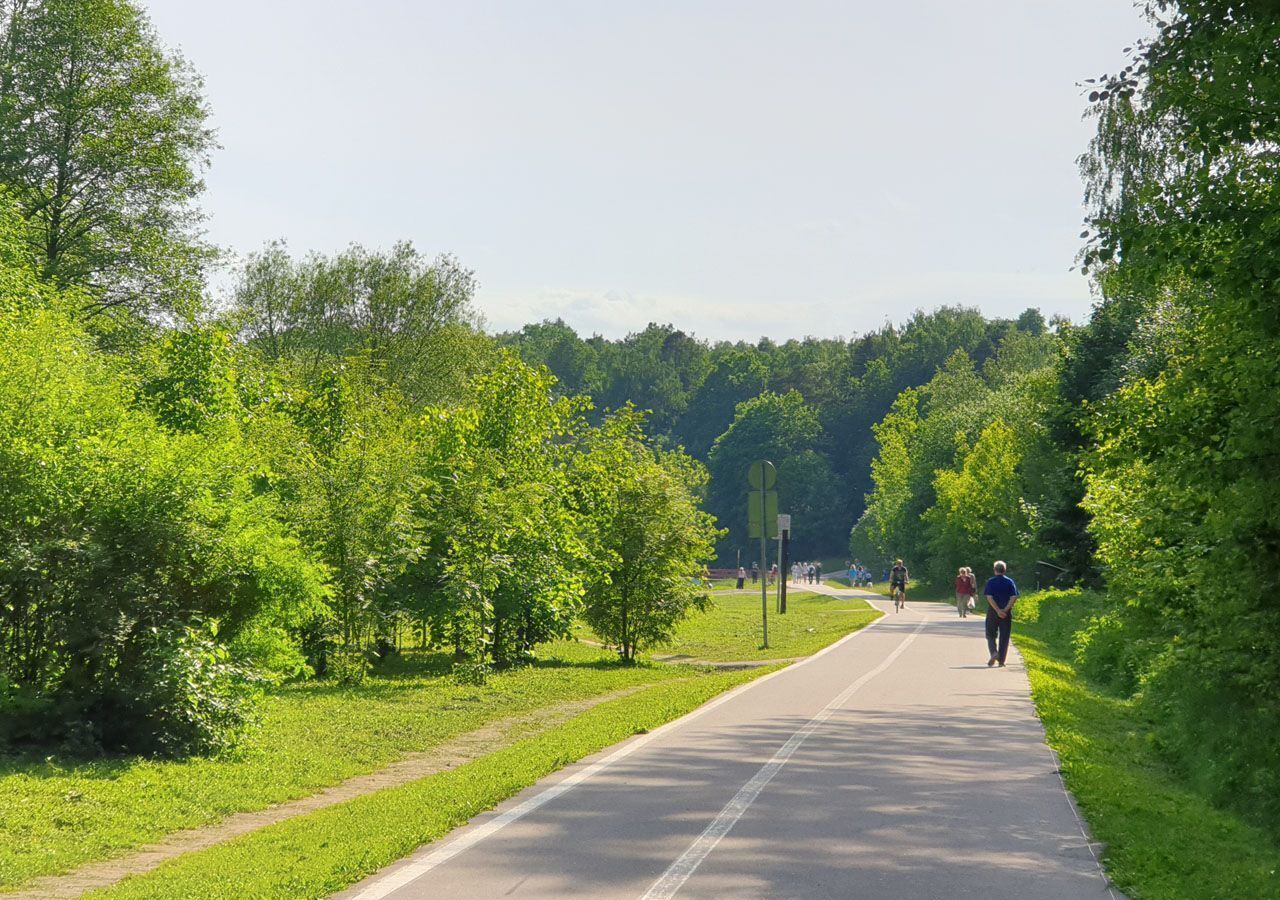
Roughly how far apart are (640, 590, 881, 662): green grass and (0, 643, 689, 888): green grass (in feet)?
33.0

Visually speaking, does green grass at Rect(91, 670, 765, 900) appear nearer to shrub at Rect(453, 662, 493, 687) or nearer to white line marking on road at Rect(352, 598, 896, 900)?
white line marking on road at Rect(352, 598, 896, 900)

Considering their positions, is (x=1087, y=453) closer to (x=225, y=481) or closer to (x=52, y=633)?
(x=225, y=481)

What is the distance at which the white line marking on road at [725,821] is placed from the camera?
8148 millimetres

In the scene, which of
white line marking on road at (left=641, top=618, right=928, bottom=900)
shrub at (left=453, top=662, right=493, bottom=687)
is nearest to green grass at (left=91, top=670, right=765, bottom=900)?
white line marking on road at (left=641, top=618, right=928, bottom=900)

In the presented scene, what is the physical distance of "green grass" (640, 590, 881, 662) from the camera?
3341 cm

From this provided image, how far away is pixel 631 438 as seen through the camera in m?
30.6

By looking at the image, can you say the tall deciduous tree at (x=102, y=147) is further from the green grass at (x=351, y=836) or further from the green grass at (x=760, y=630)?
the green grass at (x=351, y=836)

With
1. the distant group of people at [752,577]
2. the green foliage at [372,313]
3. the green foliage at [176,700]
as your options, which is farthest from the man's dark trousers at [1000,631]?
the distant group of people at [752,577]

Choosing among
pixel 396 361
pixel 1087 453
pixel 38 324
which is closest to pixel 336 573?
pixel 38 324

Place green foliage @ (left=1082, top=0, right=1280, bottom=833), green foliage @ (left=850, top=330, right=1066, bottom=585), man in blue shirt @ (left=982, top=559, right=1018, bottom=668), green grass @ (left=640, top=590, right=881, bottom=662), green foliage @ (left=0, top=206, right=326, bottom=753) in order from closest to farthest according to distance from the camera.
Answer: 1. green foliage @ (left=1082, top=0, right=1280, bottom=833)
2. green foliage @ (left=0, top=206, right=326, bottom=753)
3. man in blue shirt @ (left=982, top=559, right=1018, bottom=668)
4. green grass @ (left=640, top=590, right=881, bottom=662)
5. green foliage @ (left=850, top=330, right=1066, bottom=585)

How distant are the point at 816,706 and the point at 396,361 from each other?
4442 cm

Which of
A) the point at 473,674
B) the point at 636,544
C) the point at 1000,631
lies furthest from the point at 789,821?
the point at 636,544

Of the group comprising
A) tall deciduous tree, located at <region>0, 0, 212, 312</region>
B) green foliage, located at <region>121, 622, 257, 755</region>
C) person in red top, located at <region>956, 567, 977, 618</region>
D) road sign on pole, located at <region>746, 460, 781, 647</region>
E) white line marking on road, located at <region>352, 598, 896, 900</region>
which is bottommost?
white line marking on road, located at <region>352, 598, 896, 900</region>

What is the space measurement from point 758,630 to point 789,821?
32183 millimetres
